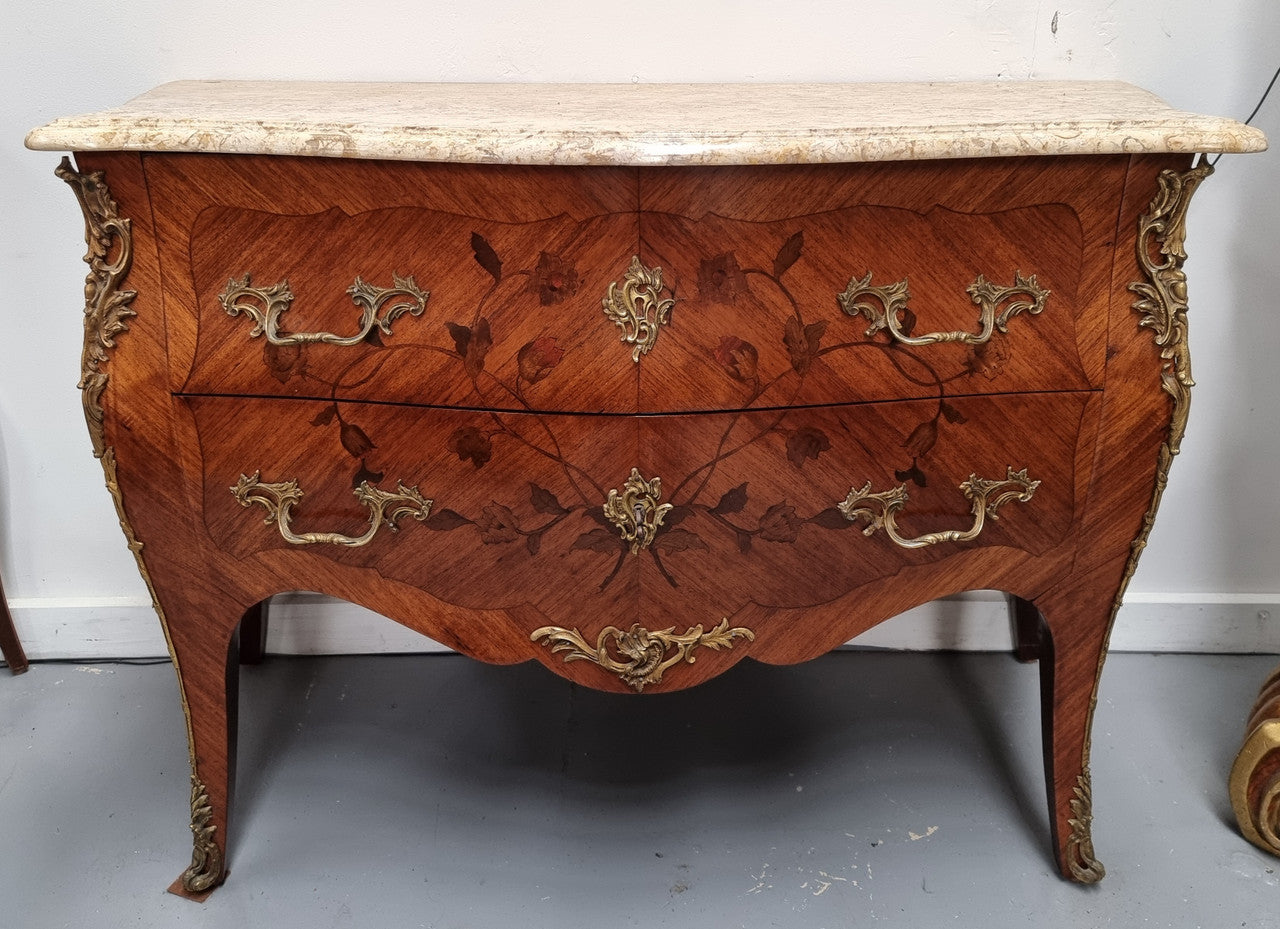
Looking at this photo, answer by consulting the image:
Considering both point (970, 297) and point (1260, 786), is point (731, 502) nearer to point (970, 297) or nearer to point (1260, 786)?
point (970, 297)

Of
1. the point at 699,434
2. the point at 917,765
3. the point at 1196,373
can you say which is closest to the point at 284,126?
the point at 699,434

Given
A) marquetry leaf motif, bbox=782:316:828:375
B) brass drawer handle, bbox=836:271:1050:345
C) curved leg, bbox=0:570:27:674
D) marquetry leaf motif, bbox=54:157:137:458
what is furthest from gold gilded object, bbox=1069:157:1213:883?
curved leg, bbox=0:570:27:674

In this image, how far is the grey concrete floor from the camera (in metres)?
1.44

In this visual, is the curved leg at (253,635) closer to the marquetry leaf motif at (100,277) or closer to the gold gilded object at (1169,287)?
the marquetry leaf motif at (100,277)

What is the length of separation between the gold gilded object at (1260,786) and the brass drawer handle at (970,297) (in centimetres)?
79

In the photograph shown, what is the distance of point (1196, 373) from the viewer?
183 cm

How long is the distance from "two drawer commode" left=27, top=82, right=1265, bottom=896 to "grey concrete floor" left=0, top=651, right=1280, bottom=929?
367 mm

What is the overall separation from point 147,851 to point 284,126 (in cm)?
104

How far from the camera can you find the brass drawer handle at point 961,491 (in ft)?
4.04

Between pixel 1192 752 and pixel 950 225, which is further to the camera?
pixel 1192 752

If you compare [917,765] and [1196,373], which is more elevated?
[1196,373]

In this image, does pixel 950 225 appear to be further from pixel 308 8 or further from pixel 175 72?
pixel 175 72

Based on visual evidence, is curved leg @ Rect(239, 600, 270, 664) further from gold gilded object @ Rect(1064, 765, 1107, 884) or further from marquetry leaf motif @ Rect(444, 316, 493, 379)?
gold gilded object @ Rect(1064, 765, 1107, 884)

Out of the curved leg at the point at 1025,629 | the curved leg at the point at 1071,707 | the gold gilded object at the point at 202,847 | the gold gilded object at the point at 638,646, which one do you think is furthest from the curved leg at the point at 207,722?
the curved leg at the point at 1025,629
